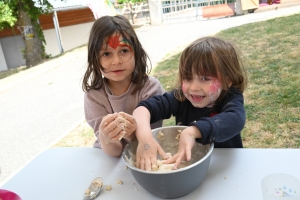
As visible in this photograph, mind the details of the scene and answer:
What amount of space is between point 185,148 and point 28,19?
9.32 metres

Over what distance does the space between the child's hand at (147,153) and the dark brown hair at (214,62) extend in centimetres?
32

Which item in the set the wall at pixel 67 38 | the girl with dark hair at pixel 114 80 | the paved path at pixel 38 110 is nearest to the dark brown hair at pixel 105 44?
the girl with dark hair at pixel 114 80

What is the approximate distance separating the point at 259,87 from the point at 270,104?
0.53 metres

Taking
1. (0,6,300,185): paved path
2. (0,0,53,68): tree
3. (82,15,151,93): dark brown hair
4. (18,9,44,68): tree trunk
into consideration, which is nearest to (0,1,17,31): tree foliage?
(0,0,53,68): tree

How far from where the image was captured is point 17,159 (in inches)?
116

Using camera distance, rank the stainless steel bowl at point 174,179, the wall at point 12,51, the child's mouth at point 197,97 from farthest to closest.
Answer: the wall at point 12,51, the child's mouth at point 197,97, the stainless steel bowl at point 174,179

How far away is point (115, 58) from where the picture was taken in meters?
1.20

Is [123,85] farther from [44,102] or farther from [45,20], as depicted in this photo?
[45,20]

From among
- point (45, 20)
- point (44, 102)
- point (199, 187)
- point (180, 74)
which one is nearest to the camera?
point (199, 187)

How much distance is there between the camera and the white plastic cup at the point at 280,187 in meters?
0.76

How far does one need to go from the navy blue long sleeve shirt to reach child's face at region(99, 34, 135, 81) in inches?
6.7

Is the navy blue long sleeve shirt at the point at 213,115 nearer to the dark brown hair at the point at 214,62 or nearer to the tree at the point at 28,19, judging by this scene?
the dark brown hair at the point at 214,62

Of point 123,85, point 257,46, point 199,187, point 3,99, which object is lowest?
point 3,99

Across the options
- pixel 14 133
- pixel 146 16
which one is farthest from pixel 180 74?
pixel 146 16
